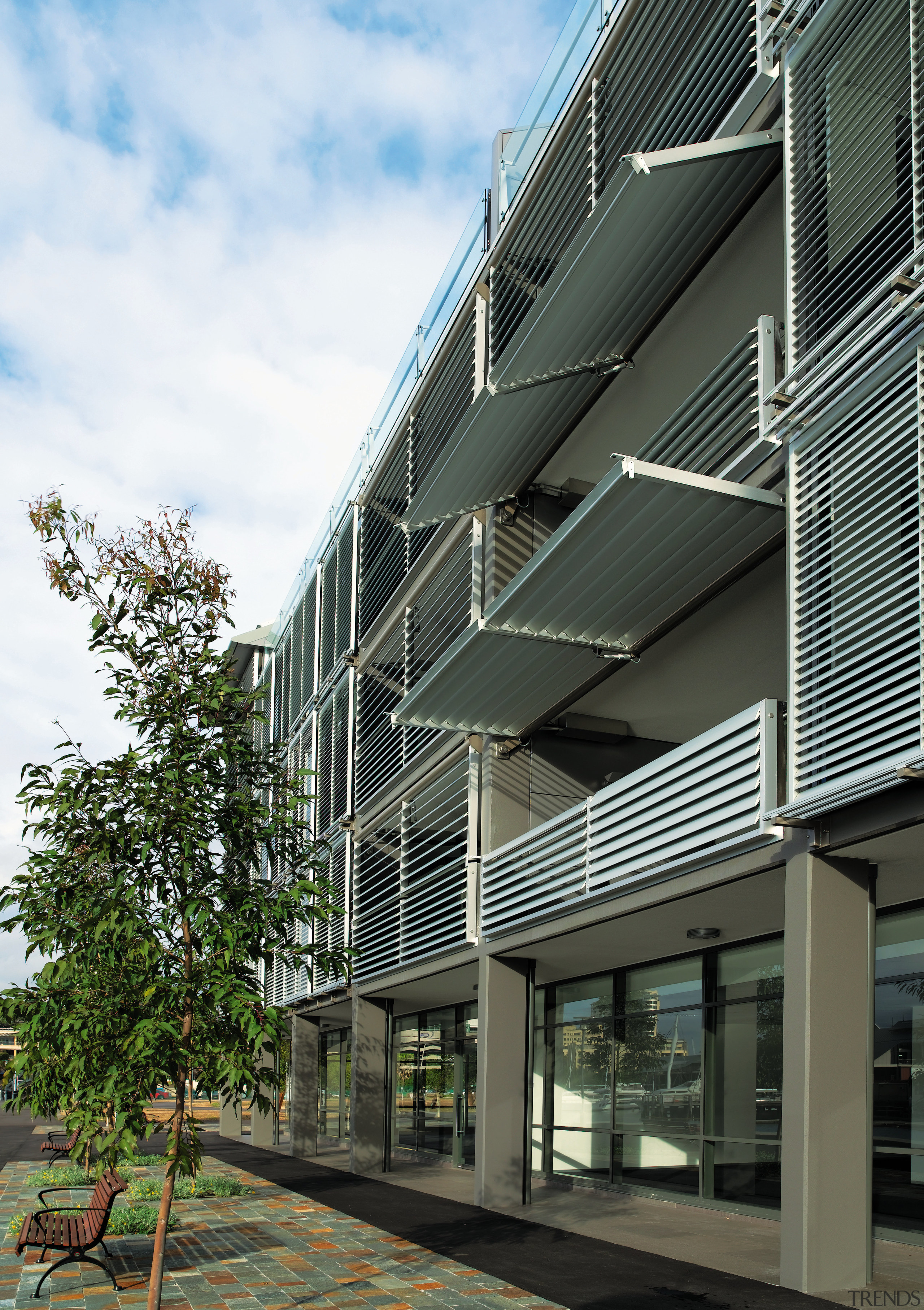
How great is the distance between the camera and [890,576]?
A: 8234mm

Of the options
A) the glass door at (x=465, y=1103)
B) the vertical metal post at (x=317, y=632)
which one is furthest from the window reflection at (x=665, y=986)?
the vertical metal post at (x=317, y=632)

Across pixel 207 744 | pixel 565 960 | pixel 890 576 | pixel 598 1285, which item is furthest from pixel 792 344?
pixel 565 960

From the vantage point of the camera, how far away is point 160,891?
7.39 m

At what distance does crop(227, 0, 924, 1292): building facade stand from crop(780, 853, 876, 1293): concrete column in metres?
0.03

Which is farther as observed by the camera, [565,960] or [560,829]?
[565,960]

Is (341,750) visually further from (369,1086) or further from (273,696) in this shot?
(273,696)

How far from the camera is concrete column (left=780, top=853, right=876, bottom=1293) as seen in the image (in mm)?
8289

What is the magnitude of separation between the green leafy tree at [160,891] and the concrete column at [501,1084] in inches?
311

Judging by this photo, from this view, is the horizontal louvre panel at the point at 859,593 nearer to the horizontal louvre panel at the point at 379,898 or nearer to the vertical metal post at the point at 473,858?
the vertical metal post at the point at 473,858

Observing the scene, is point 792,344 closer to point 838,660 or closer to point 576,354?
point 838,660

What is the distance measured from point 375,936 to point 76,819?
1514cm

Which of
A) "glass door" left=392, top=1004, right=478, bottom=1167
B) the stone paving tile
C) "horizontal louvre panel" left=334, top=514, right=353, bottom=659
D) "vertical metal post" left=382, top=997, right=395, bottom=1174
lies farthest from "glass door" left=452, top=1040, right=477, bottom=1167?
"horizontal louvre panel" left=334, top=514, right=353, bottom=659

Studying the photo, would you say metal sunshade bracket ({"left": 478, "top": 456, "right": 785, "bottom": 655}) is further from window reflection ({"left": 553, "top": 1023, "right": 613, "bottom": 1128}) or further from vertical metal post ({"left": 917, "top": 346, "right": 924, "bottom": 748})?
window reflection ({"left": 553, "top": 1023, "right": 613, "bottom": 1128})

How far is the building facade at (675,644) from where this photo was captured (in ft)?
28.3
